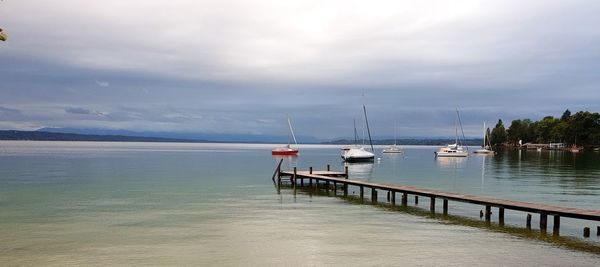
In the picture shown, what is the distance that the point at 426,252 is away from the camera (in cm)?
2312

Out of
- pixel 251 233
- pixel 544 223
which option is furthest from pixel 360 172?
pixel 251 233

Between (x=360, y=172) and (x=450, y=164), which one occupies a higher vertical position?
(x=450, y=164)

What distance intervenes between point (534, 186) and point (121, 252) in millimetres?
45460

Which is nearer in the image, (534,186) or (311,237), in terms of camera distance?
(311,237)

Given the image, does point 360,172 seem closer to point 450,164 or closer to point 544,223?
point 450,164

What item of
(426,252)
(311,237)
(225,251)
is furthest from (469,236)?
(225,251)

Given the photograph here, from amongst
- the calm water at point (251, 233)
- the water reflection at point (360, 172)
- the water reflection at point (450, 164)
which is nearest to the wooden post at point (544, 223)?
the calm water at point (251, 233)

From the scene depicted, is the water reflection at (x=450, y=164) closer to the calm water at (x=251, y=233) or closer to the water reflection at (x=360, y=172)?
the water reflection at (x=360, y=172)

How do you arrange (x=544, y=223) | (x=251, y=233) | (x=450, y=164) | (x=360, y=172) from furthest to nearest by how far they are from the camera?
(x=450, y=164) < (x=360, y=172) < (x=544, y=223) < (x=251, y=233)

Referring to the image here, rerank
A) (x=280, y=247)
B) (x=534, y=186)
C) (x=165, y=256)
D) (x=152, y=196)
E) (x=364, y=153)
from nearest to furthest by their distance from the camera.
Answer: (x=165, y=256) < (x=280, y=247) < (x=152, y=196) < (x=534, y=186) < (x=364, y=153)

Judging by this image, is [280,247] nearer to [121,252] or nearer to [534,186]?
[121,252]

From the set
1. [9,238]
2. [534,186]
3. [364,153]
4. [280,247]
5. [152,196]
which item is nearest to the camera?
[280,247]

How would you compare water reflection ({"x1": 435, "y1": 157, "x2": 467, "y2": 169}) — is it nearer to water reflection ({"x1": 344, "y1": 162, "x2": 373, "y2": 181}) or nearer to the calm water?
water reflection ({"x1": 344, "y1": 162, "x2": 373, "y2": 181})

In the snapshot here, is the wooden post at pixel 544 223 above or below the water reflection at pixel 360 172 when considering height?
above
